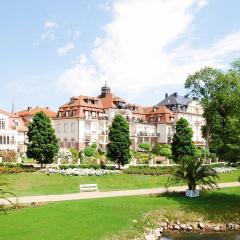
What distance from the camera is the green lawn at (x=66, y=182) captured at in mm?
33250

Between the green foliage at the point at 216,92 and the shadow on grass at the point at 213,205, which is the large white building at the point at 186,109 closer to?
the green foliage at the point at 216,92

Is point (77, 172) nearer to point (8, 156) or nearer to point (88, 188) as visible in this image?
point (88, 188)

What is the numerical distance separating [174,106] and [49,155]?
5526 cm

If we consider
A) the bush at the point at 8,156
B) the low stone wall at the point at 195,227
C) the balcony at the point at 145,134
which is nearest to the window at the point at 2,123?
the bush at the point at 8,156

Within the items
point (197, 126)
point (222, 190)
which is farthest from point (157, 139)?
point (222, 190)

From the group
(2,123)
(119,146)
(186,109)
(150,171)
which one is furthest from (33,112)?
(150,171)

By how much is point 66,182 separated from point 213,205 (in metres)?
15.1

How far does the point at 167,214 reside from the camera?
24109mm

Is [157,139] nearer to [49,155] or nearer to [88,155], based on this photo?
[88,155]

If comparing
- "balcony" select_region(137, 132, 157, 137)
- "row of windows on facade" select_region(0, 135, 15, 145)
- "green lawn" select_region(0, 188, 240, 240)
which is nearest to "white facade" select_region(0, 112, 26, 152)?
"row of windows on facade" select_region(0, 135, 15, 145)

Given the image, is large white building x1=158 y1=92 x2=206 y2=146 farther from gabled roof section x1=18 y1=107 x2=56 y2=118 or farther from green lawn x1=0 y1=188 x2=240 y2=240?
green lawn x1=0 y1=188 x2=240 y2=240

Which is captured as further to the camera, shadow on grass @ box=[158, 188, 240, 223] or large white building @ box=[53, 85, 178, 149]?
large white building @ box=[53, 85, 178, 149]

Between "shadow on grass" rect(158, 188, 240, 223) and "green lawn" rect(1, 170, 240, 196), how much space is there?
750 centimetres

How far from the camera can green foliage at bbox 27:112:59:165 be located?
4484 cm
